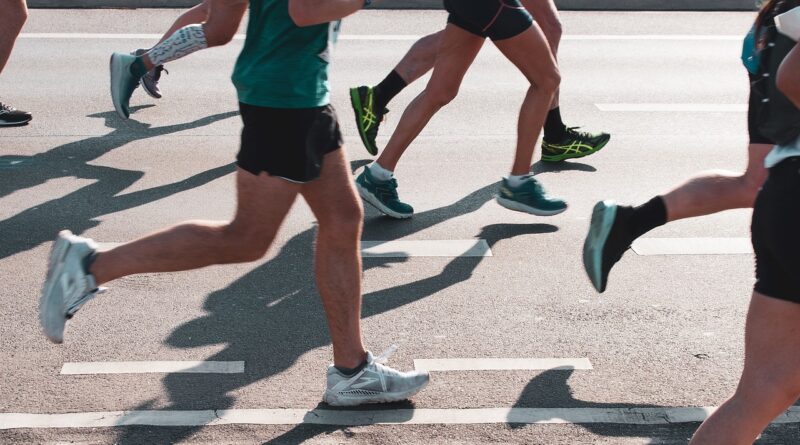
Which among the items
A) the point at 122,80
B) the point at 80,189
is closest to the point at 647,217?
the point at 80,189

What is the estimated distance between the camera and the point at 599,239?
438cm

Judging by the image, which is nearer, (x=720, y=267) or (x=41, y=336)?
(x=41, y=336)

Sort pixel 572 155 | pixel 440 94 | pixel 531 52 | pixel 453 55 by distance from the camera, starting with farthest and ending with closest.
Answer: pixel 572 155 → pixel 440 94 → pixel 453 55 → pixel 531 52

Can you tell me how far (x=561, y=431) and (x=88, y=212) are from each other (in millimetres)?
3198

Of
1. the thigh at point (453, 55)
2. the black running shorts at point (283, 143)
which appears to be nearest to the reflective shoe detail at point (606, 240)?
the black running shorts at point (283, 143)

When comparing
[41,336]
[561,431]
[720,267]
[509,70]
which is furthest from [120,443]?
[509,70]

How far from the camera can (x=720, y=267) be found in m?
5.44

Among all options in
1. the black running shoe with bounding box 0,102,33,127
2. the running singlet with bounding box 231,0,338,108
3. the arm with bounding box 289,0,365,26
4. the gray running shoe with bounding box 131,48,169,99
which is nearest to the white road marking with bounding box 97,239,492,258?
the running singlet with bounding box 231,0,338,108

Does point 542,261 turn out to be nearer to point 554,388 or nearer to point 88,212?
point 554,388

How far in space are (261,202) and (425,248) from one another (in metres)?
2.09

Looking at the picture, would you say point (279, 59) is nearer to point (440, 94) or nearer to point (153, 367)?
point (153, 367)

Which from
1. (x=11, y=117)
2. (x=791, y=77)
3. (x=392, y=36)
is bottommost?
(x=392, y=36)

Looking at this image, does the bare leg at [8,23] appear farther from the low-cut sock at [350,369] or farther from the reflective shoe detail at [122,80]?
the low-cut sock at [350,369]

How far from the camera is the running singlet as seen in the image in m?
3.62
